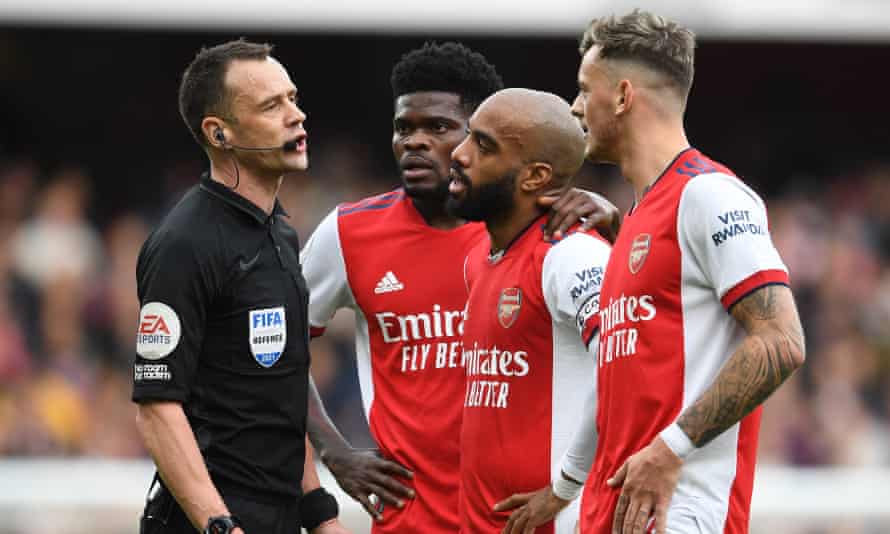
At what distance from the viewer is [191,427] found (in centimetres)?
445

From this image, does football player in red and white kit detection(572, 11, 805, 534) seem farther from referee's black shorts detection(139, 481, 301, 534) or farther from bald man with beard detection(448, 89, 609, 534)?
referee's black shorts detection(139, 481, 301, 534)

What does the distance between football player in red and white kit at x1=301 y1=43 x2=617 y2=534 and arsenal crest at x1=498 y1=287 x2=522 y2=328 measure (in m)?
0.58

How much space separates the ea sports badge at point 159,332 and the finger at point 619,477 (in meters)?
1.36

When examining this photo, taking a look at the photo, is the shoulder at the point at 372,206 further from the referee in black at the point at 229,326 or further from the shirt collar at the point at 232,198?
the shirt collar at the point at 232,198

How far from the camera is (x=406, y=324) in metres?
5.42

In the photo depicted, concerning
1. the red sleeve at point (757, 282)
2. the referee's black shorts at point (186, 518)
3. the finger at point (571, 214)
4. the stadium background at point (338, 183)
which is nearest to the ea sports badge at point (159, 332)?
the referee's black shorts at point (186, 518)

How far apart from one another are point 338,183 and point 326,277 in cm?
776

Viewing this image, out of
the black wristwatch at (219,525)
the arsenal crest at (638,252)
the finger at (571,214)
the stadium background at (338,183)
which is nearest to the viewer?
the arsenal crest at (638,252)

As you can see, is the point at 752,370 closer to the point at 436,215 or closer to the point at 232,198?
the point at 232,198

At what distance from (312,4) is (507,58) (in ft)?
9.10

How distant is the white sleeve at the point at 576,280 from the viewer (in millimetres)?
4520

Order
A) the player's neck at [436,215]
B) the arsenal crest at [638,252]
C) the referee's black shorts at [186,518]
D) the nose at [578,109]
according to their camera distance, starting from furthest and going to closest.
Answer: the player's neck at [436,215] < the nose at [578,109] < the referee's black shorts at [186,518] < the arsenal crest at [638,252]

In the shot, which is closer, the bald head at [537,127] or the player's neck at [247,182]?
the player's neck at [247,182]

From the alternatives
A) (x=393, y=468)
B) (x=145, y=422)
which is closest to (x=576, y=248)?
(x=393, y=468)
